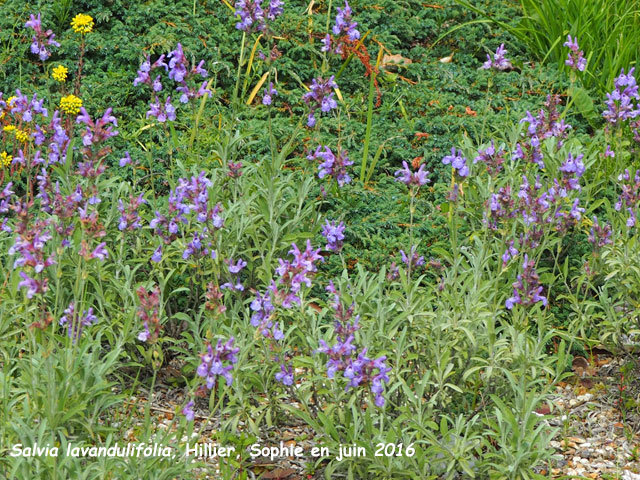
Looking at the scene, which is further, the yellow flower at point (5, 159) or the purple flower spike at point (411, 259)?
the yellow flower at point (5, 159)

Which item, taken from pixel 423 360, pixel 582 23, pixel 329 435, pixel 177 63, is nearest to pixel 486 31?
pixel 582 23

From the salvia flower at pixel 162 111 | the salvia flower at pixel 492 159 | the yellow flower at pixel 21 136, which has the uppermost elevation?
the yellow flower at pixel 21 136

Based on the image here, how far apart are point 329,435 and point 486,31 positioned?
3.90 meters

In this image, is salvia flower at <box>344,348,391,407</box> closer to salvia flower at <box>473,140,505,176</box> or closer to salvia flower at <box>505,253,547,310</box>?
salvia flower at <box>505,253,547,310</box>

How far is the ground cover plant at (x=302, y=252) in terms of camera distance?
2.94 metres

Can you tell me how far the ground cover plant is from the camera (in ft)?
9.64

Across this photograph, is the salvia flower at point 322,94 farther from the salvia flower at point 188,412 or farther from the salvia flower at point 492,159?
the salvia flower at point 188,412

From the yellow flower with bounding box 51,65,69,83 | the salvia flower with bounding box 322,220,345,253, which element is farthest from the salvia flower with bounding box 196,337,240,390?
the yellow flower with bounding box 51,65,69,83

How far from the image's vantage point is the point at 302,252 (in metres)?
3.96

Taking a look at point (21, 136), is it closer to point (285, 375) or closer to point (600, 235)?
point (285, 375)

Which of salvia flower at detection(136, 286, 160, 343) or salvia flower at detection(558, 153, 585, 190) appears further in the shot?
salvia flower at detection(558, 153, 585, 190)

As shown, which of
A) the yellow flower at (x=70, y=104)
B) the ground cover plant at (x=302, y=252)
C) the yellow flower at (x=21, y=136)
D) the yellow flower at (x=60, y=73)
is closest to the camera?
the ground cover plant at (x=302, y=252)

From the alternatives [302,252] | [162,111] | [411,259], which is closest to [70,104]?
[162,111]

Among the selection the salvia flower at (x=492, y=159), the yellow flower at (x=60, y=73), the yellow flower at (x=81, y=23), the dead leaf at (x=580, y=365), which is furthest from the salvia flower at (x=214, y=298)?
the yellow flower at (x=81, y=23)
